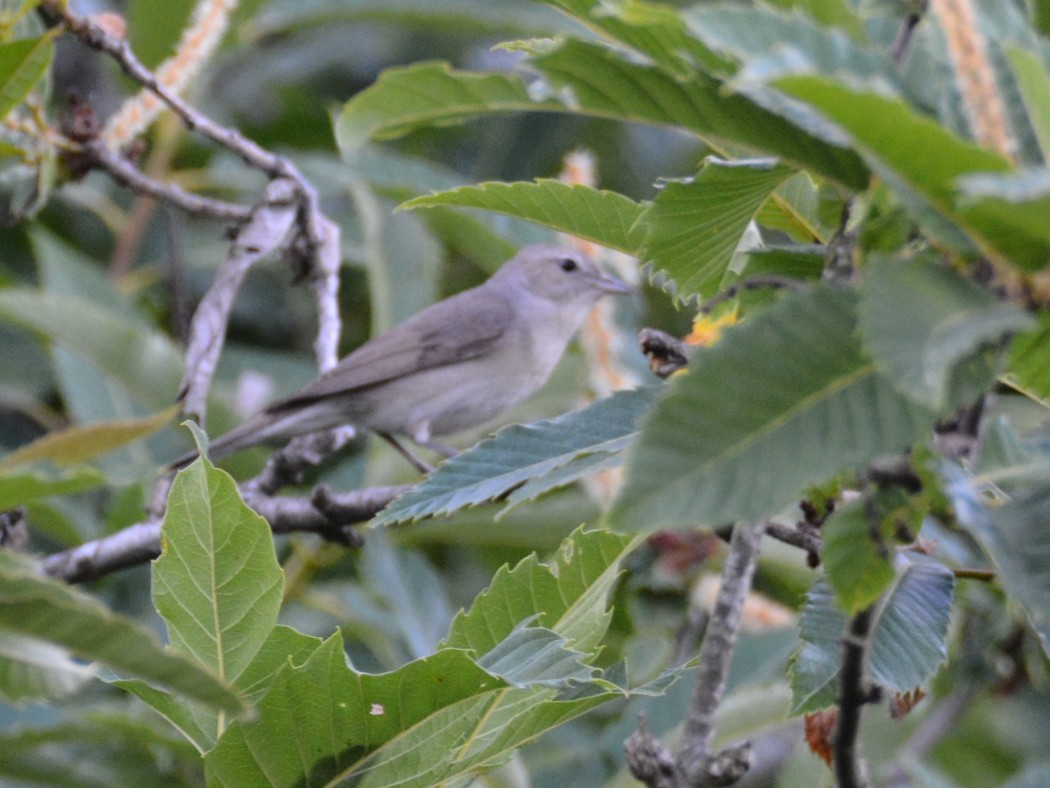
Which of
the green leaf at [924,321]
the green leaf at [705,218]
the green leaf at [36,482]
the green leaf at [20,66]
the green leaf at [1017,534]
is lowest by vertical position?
the green leaf at [36,482]

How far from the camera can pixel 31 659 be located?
1651 millimetres

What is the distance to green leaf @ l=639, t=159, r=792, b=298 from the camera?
65.4 inches

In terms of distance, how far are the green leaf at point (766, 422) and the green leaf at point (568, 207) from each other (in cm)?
87

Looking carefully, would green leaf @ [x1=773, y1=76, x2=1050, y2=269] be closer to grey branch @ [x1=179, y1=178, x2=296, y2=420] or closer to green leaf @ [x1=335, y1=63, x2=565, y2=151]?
green leaf @ [x1=335, y1=63, x2=565, y2=151]

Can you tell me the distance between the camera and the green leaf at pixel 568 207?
213cm

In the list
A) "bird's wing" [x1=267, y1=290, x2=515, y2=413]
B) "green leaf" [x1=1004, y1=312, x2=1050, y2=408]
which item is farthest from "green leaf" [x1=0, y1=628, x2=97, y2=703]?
"bird's wing" [x1=267, y1=290, x2=515, y2=413]

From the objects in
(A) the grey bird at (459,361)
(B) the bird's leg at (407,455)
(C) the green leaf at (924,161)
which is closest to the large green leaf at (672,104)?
(C) the green leaf at (924,161)

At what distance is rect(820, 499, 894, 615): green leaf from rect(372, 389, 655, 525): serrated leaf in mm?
514

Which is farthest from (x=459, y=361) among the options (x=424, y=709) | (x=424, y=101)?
(x=424, y=101)

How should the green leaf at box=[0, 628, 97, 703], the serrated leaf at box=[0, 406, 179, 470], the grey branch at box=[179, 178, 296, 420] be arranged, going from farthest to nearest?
the grey branch at box=[179, 178, 296, 420], the serrated leaf at box=[0, 406, 179, 470], the green leaf at box=[0, 628, 97, 703]

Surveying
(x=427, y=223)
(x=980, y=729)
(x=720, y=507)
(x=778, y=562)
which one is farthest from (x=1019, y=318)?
(x=980, y=729)

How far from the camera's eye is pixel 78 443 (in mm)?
2459

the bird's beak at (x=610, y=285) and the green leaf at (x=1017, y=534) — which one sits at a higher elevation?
the green leaf at (x=1017, y=534)

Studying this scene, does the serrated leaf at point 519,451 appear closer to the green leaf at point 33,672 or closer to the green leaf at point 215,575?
the green leaf at point 215,575
